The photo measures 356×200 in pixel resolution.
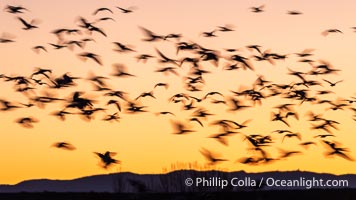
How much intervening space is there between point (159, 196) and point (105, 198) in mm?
2916

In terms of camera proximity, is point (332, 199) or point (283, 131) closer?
point (283, 131)

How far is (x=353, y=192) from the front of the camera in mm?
43594

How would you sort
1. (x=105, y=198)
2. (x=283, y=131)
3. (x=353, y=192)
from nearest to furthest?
(x=283, y=131), (x=105, y=198), (x=353, y=192)

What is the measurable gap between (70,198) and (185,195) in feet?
21.5

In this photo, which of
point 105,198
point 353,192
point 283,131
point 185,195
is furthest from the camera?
point 353,192

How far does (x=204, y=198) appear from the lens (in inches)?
1507

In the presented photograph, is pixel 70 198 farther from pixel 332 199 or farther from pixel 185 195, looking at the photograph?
pixel 332 199

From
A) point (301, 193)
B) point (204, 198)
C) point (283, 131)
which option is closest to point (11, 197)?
point (204, 198)

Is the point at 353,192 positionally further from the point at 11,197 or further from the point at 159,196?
the point at 11,197

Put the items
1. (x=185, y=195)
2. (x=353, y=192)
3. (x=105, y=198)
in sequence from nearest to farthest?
1. (x=185, y=195)
2. (x=105, y=198)
3. (x=353, y=192)

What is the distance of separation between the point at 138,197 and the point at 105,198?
1.73 meters

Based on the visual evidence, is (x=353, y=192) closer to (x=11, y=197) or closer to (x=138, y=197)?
(x=138, y=197)

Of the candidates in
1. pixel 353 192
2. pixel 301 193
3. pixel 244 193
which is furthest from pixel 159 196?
pixel 353 192

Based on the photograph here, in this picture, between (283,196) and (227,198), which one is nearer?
(227,198)
